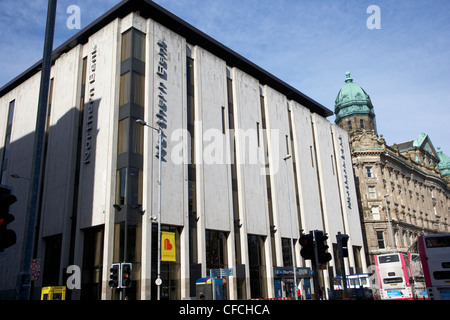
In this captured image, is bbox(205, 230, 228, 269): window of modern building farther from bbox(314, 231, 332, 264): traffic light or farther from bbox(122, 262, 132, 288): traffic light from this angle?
bbox(314, 231, 332, 264): traffic light

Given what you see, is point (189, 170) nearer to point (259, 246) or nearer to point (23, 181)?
point (259, 246)

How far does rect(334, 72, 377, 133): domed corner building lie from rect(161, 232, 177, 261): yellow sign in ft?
210

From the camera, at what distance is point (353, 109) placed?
8556cm

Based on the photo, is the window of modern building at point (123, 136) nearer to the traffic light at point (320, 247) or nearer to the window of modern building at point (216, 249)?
the window of modern building at point (216, 249)

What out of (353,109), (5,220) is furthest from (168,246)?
(353,109)

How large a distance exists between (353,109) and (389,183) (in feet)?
69.7

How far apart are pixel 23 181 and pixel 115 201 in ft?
48.8

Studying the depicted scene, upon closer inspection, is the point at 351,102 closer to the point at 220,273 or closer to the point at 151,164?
the point at 220,273

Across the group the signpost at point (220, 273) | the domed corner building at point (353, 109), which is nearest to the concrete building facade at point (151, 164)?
the signpost at point (220, 273)

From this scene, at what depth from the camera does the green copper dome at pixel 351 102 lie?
85562 millimetres

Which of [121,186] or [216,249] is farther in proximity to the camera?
[216,249]
